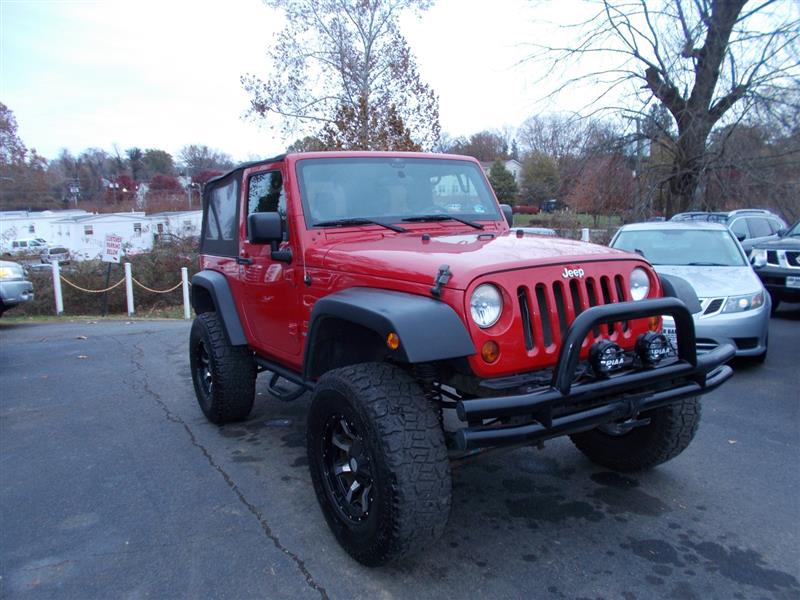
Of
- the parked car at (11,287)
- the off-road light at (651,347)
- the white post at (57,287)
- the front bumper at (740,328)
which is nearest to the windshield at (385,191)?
the off-road light at (651,347)

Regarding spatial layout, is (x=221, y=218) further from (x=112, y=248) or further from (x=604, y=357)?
(x=112, y=248)

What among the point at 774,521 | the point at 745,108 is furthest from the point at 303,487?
the point at 745,108

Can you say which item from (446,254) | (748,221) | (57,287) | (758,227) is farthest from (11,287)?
(758,227)

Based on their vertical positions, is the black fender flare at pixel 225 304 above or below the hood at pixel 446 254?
below

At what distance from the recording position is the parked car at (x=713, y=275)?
607 centimetres

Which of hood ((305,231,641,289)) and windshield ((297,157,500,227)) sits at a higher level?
windshield ((297,157,500,227))

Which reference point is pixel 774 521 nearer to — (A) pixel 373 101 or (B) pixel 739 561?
(B) pixel 739 561

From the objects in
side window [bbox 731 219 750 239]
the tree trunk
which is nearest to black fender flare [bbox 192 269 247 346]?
side window [bbox 731 219 750 239]

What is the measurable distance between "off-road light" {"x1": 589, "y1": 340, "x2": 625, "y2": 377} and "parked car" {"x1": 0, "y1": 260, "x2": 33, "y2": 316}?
32.4ft

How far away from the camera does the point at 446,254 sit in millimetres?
3012

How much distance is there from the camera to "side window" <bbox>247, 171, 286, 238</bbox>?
158 inches

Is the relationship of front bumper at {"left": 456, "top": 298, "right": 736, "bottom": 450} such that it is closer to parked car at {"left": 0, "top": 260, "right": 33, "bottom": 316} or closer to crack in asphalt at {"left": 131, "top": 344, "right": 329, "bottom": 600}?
crack in asphalt at {"left": 131, "top": 344, "right": 329, "bottom": 600}

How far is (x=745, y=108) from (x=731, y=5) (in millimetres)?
2792

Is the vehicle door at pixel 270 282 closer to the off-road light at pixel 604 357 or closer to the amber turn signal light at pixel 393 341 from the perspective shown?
the amber turn signal light at pixel 393 341
